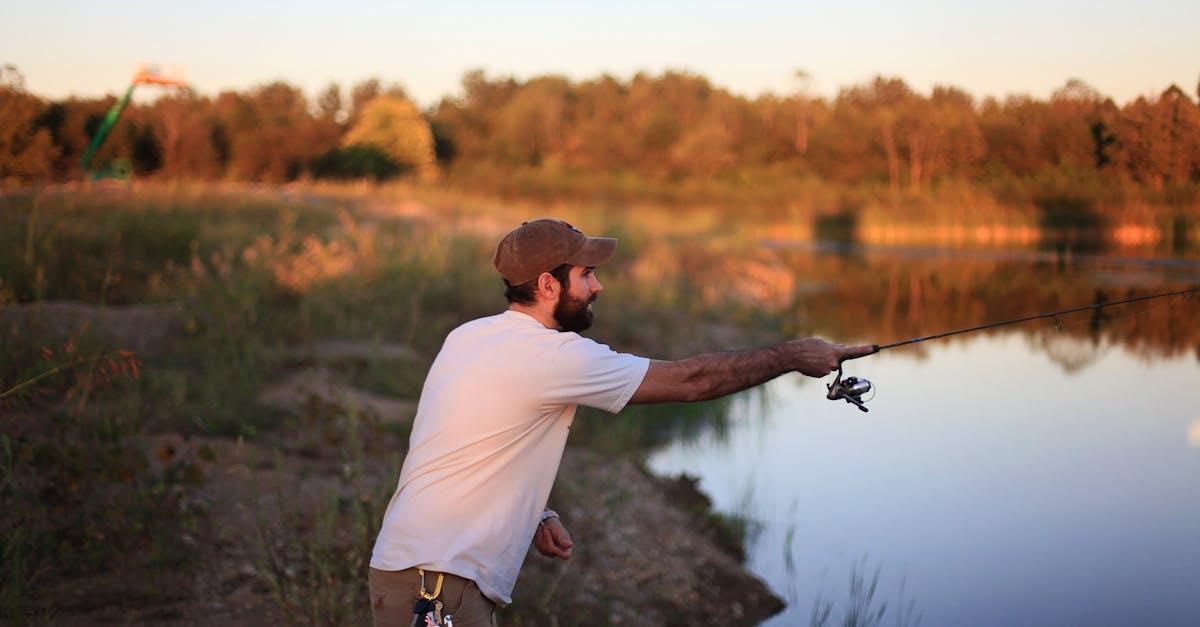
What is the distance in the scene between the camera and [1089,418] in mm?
9164

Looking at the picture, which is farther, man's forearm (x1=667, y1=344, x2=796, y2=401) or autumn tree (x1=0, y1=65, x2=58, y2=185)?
autumn tree (x1=0, y1=65, x2=58, y2=185)

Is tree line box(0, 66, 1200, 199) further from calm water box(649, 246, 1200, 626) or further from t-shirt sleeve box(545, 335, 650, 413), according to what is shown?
t-shirt sleeve box(545, 335, 650, 413)

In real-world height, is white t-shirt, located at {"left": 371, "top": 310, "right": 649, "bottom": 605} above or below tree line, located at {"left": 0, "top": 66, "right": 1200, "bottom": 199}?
below

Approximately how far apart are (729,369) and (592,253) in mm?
520

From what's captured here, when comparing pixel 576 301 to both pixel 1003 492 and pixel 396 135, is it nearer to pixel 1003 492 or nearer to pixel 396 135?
pixel 1003 492

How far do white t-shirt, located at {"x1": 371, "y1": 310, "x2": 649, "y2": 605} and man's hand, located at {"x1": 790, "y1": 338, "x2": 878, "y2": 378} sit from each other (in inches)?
17.5

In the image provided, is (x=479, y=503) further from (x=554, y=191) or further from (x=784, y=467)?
(x=554, y=191)

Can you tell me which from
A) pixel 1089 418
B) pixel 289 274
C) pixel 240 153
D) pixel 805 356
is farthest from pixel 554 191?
pixel 805 356

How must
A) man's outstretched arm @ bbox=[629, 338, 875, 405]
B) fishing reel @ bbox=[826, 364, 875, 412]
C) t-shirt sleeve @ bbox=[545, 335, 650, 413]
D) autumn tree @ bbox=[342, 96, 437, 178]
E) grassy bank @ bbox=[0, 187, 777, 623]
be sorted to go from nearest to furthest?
t-shirt sleeve @ bbox=[545, 335, 650, 413]
man's outstretched arm @ bbox=[629, 338, 875, 405]
fishing reel @ bbox=[826, 364, 875, 412]
grassy bank @ bbox=[0, 187, 777, 623]
autumn tree @ bbox=[342, 96, 437, 178]

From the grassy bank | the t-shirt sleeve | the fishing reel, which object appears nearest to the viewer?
the t-shirt sleeve

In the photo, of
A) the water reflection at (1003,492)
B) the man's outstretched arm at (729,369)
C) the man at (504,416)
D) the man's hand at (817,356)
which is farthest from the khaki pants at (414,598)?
the water reflection at (1003,492)

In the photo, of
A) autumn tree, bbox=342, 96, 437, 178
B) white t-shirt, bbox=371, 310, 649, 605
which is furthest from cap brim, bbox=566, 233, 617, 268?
autumn tree, bbox=342, 96, 437, 178

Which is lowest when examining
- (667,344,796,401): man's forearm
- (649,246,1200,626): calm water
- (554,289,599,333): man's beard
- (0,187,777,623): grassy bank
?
(649,246,1200,626): calm water

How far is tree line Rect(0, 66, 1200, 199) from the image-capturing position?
6523 mm
